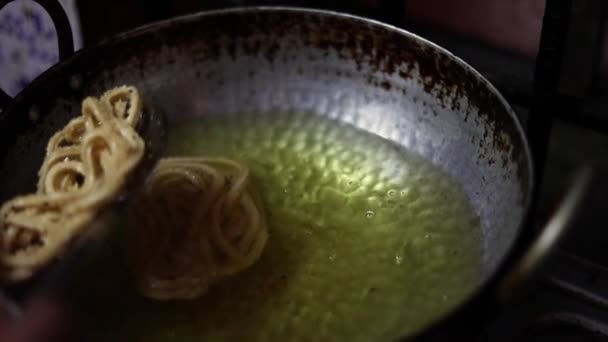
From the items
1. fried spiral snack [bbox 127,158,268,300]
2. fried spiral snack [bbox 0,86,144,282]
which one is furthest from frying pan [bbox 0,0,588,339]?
fried spiral snack [bbox 127,158,268,300]

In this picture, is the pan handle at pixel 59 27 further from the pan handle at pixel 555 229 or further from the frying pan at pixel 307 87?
the pan handle at pixel 555 229

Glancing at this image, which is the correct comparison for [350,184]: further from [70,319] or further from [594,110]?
[70,319]

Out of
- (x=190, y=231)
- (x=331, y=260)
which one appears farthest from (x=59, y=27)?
(x=331, y=260)

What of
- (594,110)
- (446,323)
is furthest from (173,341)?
(594,110)

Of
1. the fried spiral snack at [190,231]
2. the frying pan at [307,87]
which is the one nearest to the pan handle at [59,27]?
the frying pan at [307,87]

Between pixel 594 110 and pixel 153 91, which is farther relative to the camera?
pixel 153 91

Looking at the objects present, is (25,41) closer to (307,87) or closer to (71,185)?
(307,87)

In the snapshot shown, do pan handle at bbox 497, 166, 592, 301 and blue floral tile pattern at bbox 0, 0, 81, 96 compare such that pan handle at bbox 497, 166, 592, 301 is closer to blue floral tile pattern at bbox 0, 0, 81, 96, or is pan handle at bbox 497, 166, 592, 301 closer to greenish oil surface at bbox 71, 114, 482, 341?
greenish oil surface at bbox 71, 114, 482, 341
